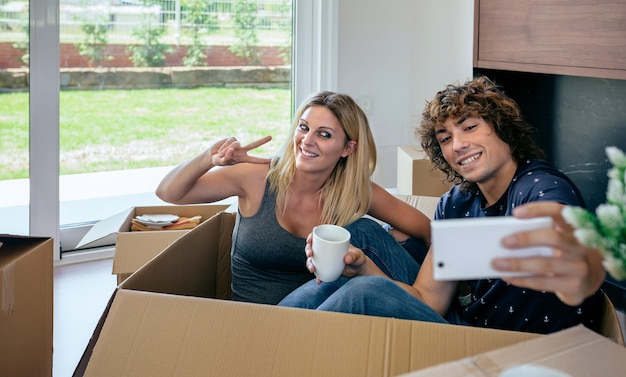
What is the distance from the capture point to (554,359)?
2.83 ft

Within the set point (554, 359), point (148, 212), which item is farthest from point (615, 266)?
point (148, 212)

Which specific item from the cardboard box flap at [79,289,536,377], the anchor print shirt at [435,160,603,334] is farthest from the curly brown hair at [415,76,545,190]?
the cardboard box flap at [79,289,536,377]

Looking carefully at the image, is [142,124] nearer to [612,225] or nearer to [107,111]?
[107,111]

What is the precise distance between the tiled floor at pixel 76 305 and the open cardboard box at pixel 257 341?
1188mm

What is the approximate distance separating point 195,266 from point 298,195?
1.11 feet

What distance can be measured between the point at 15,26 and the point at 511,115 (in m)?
2.19

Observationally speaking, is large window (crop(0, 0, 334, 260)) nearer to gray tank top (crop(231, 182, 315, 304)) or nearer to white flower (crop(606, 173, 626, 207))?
gray tank top (crop(231, 182, 315, 304))

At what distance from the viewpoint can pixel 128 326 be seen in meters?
1.20

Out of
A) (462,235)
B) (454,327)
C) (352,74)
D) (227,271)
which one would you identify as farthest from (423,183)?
(462,235)

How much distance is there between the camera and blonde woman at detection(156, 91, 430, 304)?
6.20 ft

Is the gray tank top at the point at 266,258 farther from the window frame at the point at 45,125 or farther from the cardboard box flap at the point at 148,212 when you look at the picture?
the window frame at the point at 45,125

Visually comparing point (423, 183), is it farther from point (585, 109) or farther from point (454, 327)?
point (454, 327)

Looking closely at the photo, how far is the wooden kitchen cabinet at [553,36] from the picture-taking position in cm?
217

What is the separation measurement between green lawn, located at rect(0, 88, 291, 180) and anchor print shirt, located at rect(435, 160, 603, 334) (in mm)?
2122
